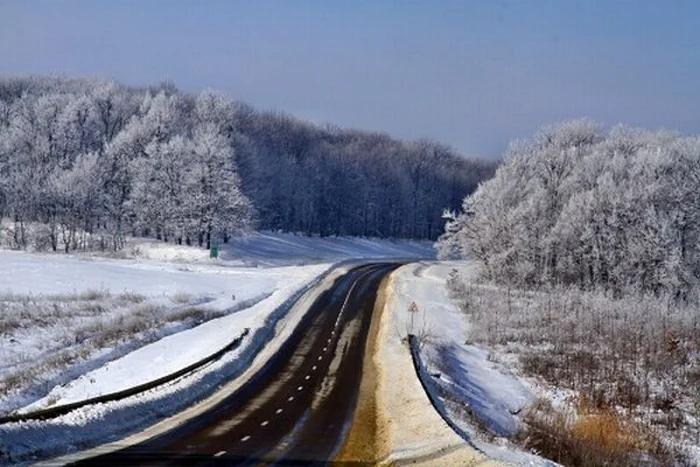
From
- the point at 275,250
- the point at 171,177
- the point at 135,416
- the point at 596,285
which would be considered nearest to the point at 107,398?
the point at 135,416

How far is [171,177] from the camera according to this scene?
9475 centimetres

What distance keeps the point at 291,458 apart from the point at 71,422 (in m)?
5.27

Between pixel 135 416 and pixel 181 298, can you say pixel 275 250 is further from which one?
pixel 135 416

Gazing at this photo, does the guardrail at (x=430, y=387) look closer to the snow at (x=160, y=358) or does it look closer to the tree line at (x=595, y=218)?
the snow at (x=160, y=358)

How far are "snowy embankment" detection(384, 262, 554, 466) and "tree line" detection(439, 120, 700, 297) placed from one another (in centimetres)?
1961

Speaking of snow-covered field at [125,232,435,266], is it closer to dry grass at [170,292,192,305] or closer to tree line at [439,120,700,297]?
tree line at [439,120,700,297]

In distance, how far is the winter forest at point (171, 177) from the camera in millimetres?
92750

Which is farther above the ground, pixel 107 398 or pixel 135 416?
pixel 107 398

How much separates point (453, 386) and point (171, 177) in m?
70.3

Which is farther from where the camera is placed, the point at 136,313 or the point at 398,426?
the point at 136,313

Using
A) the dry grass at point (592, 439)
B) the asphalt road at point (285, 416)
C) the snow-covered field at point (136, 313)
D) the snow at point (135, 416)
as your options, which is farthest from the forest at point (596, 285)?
the snow-covered field at point (136, 313)

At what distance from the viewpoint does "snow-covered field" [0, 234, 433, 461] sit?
20144mm

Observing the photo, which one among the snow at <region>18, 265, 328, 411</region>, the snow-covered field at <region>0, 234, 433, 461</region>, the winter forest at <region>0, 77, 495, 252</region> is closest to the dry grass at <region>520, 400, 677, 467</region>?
the snow-covered field at <region>0, 234, 433, 461</region>

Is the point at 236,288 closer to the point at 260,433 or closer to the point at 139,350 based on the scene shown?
the point at 139,350
